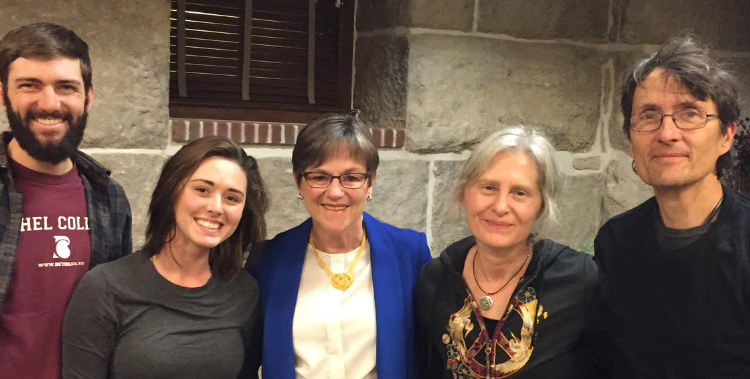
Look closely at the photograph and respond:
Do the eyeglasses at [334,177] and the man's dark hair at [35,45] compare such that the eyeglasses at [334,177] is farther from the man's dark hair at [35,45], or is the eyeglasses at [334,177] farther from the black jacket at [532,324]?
the man's dark hair at [35,45]

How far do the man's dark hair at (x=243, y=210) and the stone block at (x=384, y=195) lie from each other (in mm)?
538

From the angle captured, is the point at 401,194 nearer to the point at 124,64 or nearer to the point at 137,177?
the point at 137,177

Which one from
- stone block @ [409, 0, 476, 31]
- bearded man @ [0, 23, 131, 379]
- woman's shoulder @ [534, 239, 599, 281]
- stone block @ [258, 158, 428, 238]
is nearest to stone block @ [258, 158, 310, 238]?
stone block @ [258, 158, 428, 238]

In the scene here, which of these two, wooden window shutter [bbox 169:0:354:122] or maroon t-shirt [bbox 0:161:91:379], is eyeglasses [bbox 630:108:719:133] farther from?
wooden window shutter [bbox 169:0:354:122]

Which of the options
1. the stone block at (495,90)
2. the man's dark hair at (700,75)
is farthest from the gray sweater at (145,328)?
the stone block at (495,90)

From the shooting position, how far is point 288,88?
2.78 m

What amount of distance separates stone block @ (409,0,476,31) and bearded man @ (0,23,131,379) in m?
1.23

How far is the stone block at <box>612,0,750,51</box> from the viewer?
9.21 ft

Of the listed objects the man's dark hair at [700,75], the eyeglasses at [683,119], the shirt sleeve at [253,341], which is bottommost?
the shirt sleeve at [253,341]

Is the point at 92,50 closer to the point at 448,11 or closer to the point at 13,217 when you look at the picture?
the point at 13,217

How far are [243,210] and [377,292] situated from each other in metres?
0.40

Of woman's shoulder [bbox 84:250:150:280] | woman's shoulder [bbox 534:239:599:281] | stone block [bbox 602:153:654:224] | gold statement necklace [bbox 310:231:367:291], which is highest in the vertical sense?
stone block [bbox 602:153:654:224]

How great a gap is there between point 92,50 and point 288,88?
2.66ft

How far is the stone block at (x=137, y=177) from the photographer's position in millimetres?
2199
